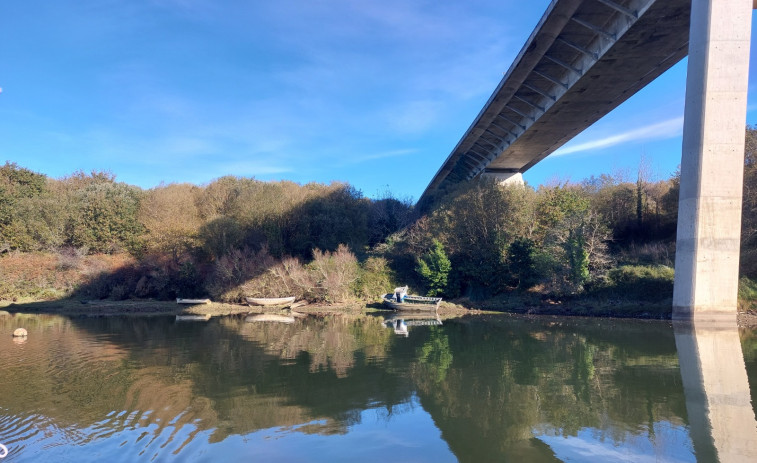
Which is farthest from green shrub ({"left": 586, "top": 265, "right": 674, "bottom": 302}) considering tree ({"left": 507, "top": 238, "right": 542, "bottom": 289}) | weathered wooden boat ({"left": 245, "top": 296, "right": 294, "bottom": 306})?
weathered wooden boat ({"left": 245, "top": 296, "right": 294, "bottom": 306})

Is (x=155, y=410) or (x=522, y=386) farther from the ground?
(x=522, y=386)

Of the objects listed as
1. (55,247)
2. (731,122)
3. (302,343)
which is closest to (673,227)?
(731,122)

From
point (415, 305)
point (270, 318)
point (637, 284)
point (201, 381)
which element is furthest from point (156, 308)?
point (637, 284)

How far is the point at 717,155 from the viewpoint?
16.4 metres

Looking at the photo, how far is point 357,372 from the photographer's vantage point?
36.8 feet

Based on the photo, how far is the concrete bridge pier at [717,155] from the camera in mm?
16344

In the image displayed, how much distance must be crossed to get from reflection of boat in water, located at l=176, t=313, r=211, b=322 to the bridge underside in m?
Answer: 20.6

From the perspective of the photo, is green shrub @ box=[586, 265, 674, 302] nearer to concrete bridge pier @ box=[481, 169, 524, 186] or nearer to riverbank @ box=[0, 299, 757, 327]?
riverbank @ box=[0, 299, 757, 327]

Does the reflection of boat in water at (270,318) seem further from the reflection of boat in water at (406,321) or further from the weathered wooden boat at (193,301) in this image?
the reflection of boat in water at (406,321)

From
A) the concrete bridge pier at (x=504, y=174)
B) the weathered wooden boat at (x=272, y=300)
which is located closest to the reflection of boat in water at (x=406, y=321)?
the weathered wooden boat at (x=272, y=300)

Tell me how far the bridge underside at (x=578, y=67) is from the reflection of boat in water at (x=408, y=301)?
456 inches

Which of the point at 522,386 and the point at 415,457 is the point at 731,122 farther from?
the point at 415,457

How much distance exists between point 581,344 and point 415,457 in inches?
426

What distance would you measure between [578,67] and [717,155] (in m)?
7.59
